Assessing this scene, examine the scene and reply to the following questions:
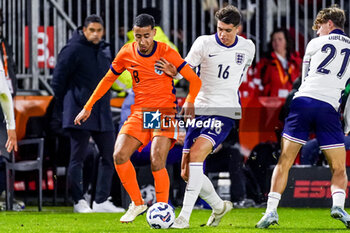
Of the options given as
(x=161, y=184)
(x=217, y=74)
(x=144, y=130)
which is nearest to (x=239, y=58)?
(x=217, y=74)

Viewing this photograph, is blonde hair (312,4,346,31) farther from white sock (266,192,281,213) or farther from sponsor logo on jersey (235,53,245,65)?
white sock (266,192,281,213)

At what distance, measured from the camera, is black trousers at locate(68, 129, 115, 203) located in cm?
1064

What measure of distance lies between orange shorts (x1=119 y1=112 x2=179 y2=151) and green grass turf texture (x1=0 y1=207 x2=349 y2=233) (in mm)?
819

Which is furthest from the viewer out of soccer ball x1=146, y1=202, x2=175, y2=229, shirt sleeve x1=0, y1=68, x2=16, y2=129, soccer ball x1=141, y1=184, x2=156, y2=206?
soccer ball x1=141, y1=184, x2=156, y2=206

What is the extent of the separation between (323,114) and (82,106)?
347cm

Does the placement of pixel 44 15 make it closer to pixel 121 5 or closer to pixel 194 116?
pixel 121 5

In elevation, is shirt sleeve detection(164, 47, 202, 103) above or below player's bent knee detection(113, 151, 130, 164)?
above

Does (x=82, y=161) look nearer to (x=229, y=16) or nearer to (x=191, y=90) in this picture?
(x=191, y=90)

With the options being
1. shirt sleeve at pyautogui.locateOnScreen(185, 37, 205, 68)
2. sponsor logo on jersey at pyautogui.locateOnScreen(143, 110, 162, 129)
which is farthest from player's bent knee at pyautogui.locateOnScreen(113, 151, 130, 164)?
shirt sleeve at pyautogui.locateOnScreen(185, 37, 205, 68)

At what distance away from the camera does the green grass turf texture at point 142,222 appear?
8.22 m

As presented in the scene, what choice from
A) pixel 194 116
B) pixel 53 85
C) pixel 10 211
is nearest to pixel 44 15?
pixel 53 85

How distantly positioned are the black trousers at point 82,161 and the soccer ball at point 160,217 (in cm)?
263

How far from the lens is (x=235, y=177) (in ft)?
37.4

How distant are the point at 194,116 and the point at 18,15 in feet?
17.8
